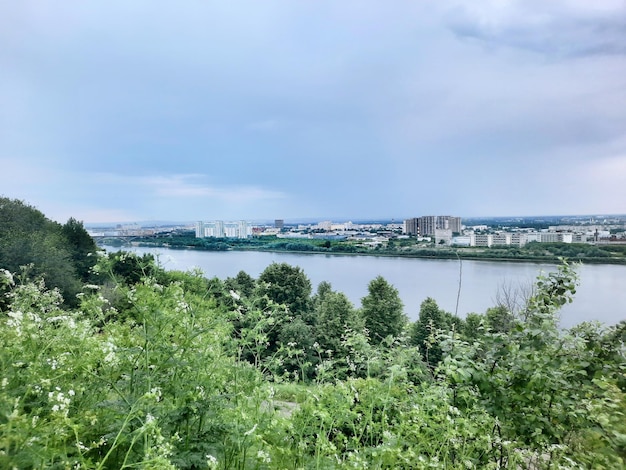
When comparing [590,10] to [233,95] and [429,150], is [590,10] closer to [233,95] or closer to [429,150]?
[429,150]

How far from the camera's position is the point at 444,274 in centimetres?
388

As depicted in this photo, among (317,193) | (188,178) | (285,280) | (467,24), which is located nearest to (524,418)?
(467,24)

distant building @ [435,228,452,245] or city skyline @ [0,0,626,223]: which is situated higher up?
city skyline @ [0,0,626,223]

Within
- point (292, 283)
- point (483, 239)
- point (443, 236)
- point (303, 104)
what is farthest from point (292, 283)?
point (483, 239)

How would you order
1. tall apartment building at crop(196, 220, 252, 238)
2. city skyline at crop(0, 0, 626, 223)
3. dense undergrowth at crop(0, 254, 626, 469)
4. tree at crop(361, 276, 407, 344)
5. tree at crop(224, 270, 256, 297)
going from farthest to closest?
tree at crop(361, 276, 407, 344) → tall apartment building at crop(196, 220, 252, 238) → city skyline at crop(0, 0, 626, 223) → tree at crop(224, 270, 256, 297) → dense undergrowth at crop(0, 254, 626, 469)

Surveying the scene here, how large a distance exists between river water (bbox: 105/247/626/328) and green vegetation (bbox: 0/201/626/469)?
172 millimetres

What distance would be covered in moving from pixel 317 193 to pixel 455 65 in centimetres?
232

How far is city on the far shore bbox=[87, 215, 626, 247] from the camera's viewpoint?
2889 mm

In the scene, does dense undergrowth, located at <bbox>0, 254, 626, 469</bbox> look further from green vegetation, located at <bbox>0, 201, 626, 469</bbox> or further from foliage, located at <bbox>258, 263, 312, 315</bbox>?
foliage, located at <bbox>258, 263, 312, 315</bbox>

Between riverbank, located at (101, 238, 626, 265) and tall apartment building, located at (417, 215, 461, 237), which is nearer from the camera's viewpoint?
riverbank, located at (101, 238, 626, 265)

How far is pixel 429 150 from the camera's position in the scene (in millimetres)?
4430

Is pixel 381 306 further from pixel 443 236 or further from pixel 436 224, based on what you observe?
pixel 443 236

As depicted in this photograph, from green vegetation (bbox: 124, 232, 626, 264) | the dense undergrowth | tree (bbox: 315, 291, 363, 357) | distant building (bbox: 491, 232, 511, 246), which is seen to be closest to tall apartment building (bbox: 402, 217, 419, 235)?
green vegetation (bbox: 124, 232, 626, 264)

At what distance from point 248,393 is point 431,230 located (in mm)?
3783
